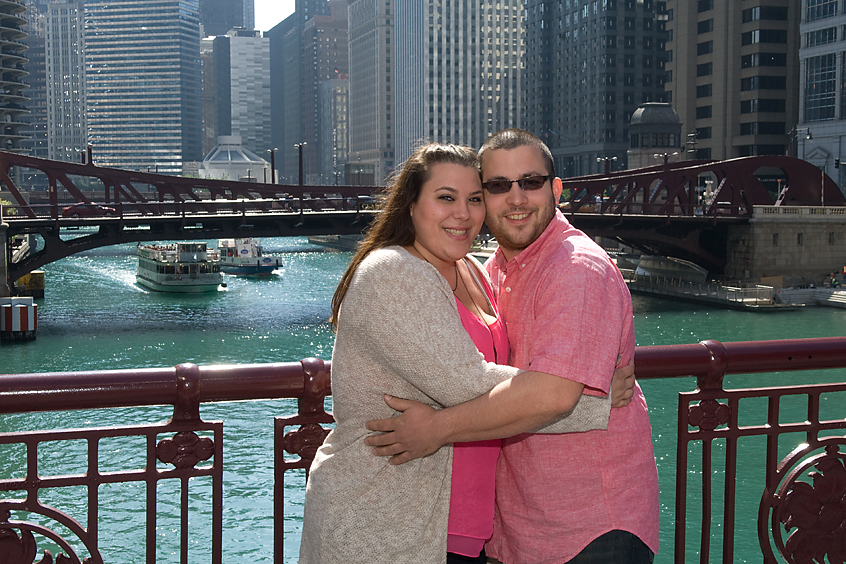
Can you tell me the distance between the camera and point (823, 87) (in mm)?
75062

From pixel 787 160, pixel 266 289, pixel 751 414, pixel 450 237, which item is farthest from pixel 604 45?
pixel 450 237

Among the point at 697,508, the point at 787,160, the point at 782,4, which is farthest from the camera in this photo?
the point at 782,4

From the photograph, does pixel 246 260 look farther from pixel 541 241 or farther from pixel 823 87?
pixel 541 241

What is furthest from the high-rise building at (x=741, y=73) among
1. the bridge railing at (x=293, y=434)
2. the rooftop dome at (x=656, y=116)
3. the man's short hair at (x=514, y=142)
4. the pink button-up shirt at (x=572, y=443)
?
the pink button-up shirt at (x=572, y=443)

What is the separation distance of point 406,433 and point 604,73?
123268mm

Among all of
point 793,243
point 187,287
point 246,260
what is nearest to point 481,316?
point 793,243

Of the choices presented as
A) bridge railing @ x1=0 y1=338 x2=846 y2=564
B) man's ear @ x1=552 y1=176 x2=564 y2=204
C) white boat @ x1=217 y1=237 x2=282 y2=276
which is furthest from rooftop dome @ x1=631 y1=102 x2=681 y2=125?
man's ear @ x1=552 y1=176 x2=564 y2=204

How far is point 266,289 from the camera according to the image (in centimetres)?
6394

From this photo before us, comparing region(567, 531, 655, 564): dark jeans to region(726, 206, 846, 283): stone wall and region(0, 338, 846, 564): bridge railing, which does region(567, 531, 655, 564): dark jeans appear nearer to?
region(0, 338, 846, 564): bridge railing

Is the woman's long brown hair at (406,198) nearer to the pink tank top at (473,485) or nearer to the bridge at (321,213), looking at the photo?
the pink tank top at (473,485)

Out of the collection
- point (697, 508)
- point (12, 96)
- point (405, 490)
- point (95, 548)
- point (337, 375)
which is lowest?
point (697, 508)

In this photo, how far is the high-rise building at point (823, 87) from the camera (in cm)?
7306

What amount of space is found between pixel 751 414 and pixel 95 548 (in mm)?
25392

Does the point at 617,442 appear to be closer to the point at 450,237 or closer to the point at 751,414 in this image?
the point at 450,237
